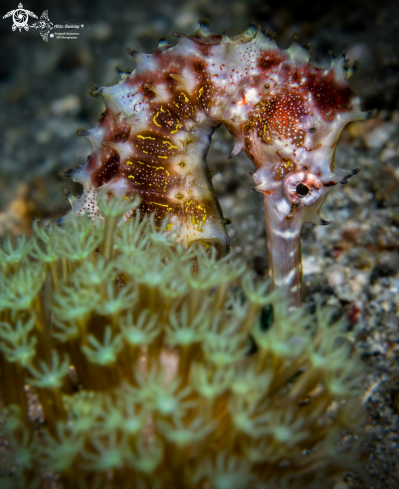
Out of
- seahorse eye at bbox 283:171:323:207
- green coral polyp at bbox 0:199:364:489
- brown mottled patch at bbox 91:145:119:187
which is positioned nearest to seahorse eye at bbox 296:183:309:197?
seahorse eye at bbox 283:171:323:207

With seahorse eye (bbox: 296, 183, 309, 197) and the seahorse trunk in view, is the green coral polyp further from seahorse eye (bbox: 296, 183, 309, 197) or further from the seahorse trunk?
seahorse eye (bbox: 296, 183, 309, 197)

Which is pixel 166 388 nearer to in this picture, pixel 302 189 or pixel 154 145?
pixel 302 189

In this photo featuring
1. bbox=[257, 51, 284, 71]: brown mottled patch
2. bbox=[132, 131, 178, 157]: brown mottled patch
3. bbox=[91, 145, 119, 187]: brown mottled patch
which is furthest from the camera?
bbox=[91, 145, 119, 187]: brown mottled patch

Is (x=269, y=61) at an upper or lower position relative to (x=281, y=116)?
upper

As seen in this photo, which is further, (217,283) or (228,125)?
(228,125)

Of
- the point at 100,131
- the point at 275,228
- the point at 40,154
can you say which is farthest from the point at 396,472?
the point at 40,154

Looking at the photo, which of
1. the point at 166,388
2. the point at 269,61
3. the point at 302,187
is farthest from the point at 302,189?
the point at 166,388

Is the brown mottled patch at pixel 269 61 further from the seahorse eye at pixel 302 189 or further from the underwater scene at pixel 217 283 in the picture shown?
the seahorse eye at pixel 302 189

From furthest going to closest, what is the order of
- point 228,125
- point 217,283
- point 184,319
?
point 228,125 → point 217,283 → point 184,319
